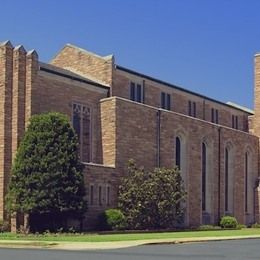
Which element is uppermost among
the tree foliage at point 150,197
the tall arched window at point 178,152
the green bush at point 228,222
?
the tall arched window at point 178,152

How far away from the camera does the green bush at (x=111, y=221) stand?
135 feet

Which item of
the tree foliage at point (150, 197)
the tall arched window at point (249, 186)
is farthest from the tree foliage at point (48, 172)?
the tall arched window at point (249, 186)

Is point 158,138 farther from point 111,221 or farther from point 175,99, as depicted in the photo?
point 111,221

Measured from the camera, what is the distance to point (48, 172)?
3734 centimetres

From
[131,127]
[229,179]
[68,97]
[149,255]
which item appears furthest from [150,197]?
[149,255]

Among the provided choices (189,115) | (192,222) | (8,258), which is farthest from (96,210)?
(8,258)

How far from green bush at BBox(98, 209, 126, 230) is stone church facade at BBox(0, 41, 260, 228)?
0.73 meters

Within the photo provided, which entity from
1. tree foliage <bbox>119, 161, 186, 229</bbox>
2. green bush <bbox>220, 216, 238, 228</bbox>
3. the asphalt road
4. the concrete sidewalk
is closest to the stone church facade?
tree foliage <bbox>119, 161, 186, 229</bbox>

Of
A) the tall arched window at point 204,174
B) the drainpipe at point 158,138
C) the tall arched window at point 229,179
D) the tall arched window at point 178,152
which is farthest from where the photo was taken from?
the tall arched window at point 229,179

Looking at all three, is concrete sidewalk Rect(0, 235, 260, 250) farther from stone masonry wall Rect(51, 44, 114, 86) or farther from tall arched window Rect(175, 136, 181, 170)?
tall arched window Rect(175, 136, 181, 170)

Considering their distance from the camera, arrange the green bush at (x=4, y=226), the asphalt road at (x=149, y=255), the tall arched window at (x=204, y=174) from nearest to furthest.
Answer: the asphalt road at (x=149, y=255)
the green bush at (x=4, y=226)
the tall arched window at (x=204, y=174)

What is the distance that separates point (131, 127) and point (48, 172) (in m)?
9.99

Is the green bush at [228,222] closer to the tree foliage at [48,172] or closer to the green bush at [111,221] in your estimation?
the green bush at [111,221]

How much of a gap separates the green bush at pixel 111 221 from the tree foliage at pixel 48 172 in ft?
11.2
